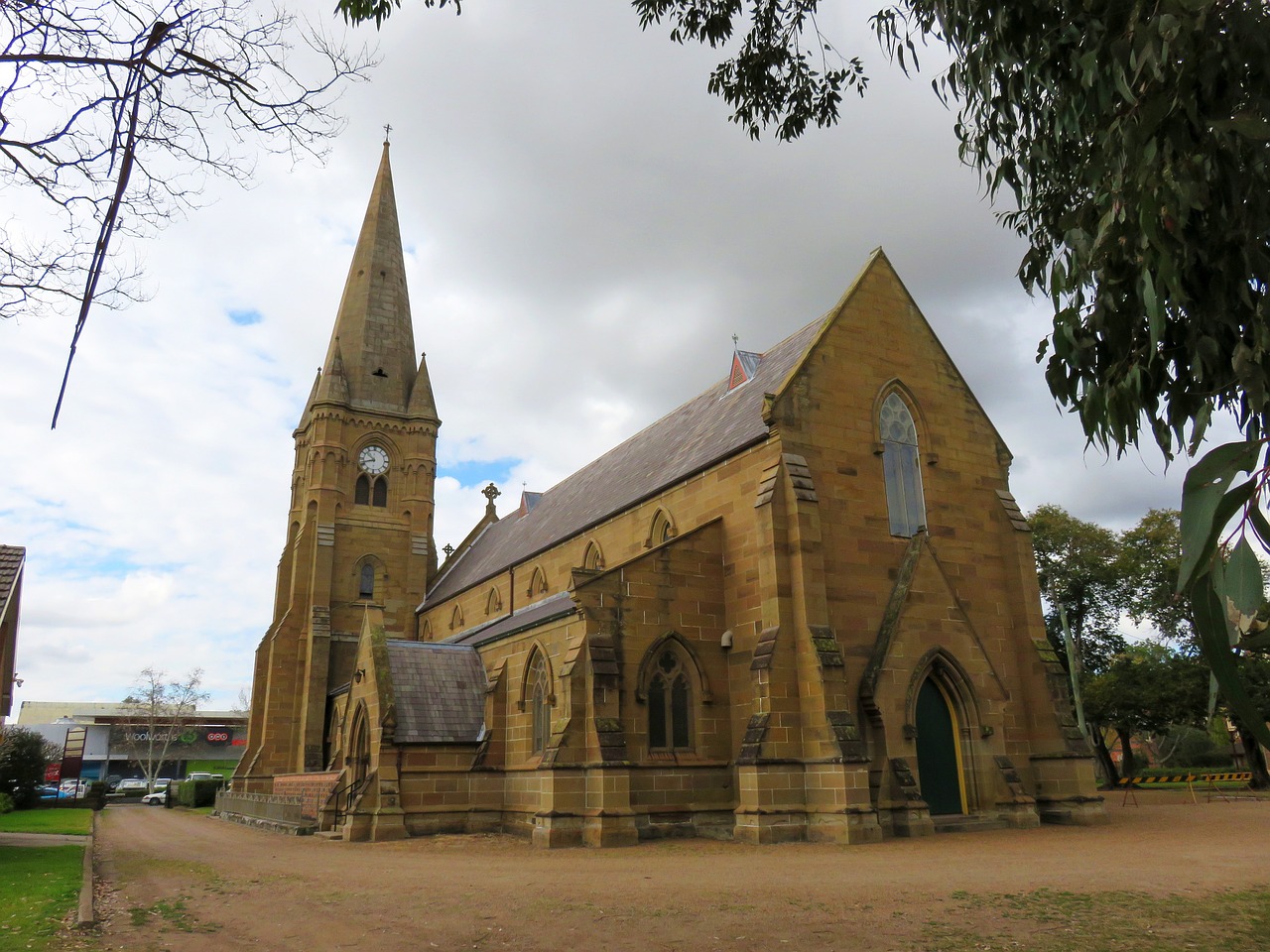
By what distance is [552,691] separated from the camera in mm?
21844

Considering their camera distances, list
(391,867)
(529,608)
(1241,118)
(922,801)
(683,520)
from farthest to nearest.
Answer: (529,608)
(683,520)
(922,801)
(391,867)
(1241,118)

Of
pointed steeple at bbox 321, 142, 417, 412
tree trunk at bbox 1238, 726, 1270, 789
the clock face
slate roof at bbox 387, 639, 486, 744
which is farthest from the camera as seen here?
pointed steeple at bbox 321, 142, 417, 412

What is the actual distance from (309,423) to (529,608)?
1917 cm

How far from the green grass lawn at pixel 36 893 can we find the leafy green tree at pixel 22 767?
2301 cm

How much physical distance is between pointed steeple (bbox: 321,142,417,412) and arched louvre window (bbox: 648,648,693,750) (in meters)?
28.0

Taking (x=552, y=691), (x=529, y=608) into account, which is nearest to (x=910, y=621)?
(x=552, y=691)

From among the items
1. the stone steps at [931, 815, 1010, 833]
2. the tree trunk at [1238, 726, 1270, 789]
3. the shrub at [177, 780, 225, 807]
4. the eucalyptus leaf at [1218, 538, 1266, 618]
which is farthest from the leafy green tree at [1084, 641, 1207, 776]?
the shrub at [177, 780, 225, 807]

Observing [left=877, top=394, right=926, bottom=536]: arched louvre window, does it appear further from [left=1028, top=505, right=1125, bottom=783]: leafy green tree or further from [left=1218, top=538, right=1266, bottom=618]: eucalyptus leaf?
[left=1028, top=505, right=1125, bottom=783]: leafy green tree

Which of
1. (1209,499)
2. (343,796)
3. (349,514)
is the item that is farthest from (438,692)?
(1209,499)

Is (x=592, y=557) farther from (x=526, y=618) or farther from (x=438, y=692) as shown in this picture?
(x=438, y=692)

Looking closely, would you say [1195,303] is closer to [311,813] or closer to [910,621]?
[910,621]

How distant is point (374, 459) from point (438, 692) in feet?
70.9

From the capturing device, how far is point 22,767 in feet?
128

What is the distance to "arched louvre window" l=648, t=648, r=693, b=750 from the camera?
20.4 m
